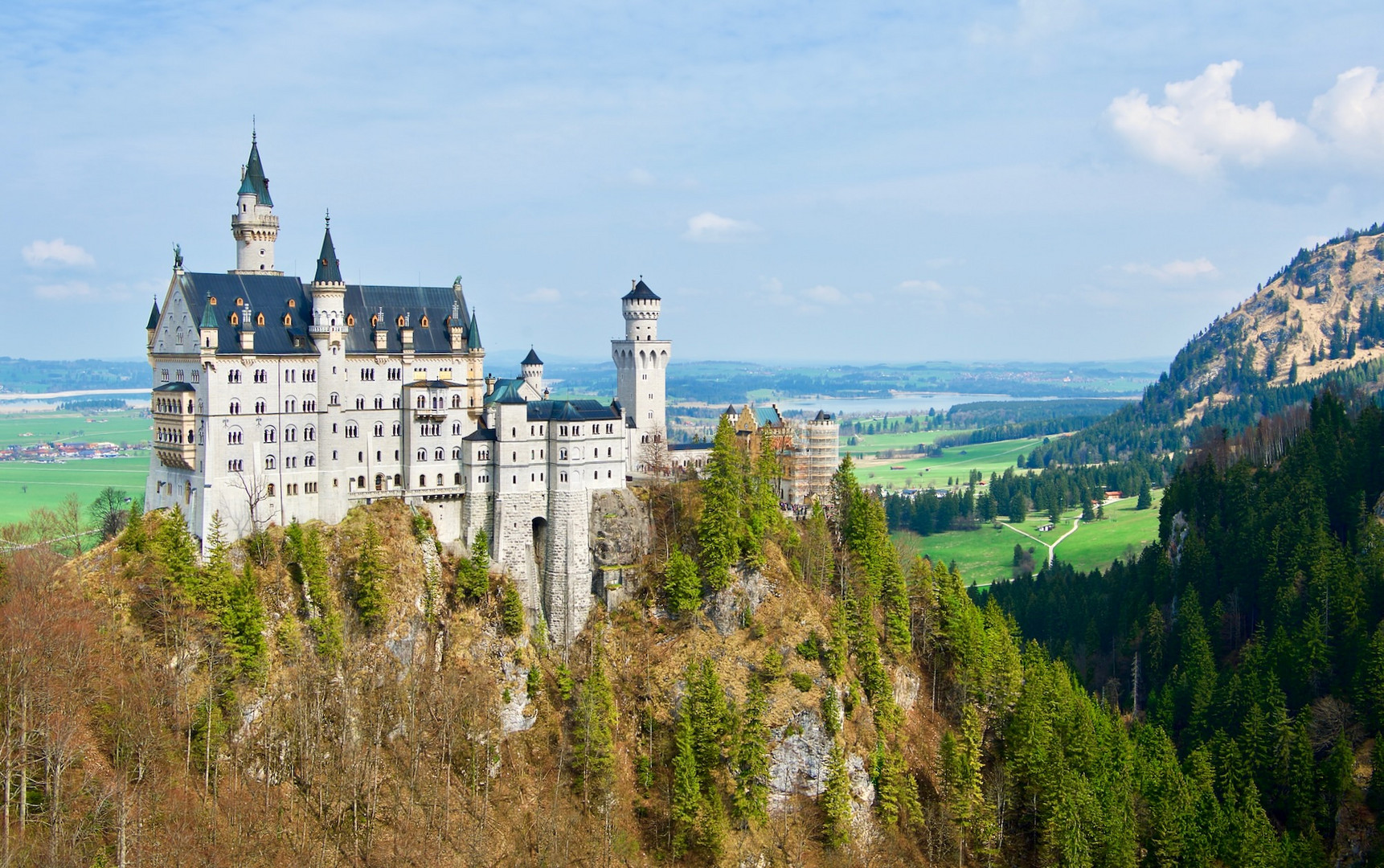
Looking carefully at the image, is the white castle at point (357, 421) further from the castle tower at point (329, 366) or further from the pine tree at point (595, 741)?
the pine tree at point (595, 741)

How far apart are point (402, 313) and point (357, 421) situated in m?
9.33

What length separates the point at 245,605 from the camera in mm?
A: 77750

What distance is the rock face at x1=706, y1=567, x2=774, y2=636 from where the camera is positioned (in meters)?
89.8

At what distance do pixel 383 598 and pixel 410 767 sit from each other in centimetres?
1149

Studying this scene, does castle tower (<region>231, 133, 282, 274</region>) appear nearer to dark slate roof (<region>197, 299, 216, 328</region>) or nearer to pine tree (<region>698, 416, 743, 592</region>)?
dark slate roof (<region>197, 299, 216, 328</region>)

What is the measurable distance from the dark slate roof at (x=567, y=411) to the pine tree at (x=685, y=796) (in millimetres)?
24490

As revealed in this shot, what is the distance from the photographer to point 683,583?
3509 inches

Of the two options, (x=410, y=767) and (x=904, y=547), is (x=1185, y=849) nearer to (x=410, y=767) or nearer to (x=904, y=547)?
(x=904, y=547)

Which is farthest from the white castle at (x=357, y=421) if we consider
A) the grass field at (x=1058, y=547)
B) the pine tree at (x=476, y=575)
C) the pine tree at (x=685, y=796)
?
the grass field at (x=1058, y=547)

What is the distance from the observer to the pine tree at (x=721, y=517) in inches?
3533

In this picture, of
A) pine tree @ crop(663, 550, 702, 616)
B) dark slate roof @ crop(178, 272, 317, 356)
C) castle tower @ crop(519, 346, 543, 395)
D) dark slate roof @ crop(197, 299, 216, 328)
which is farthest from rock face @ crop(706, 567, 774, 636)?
dark slate roof @ crop(197, 299, 216, 328)

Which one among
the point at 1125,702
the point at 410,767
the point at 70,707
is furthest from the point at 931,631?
the point at 70,707

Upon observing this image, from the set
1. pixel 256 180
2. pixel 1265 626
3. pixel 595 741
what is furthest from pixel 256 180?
pixel 1265 626

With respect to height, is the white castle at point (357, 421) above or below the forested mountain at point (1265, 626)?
above
